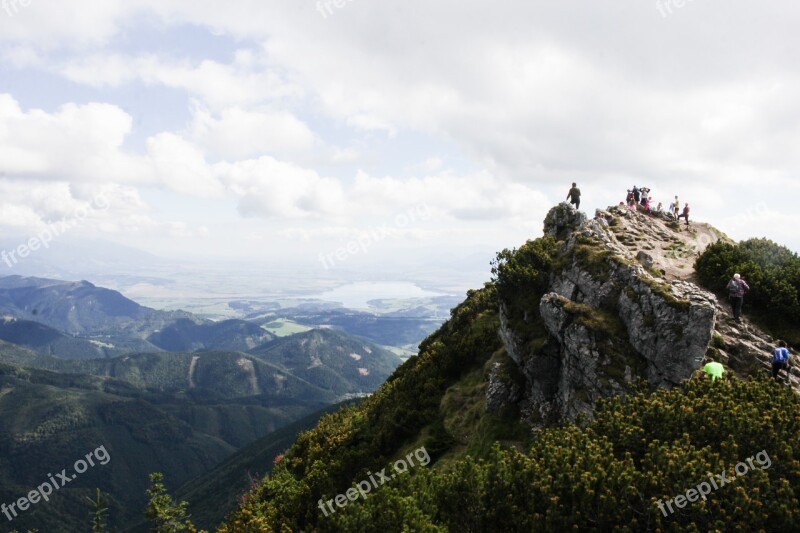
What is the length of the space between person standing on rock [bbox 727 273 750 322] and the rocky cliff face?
974mm

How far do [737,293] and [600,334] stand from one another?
745 cm

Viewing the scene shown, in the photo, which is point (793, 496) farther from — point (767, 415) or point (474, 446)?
point (474, 446)

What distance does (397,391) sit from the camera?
138ft

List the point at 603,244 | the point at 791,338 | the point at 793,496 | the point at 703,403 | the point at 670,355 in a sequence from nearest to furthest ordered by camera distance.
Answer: the point at 793,496 < the point at 703,403 < the point at 670,355 < the point at 791,338 < the point at 603,244

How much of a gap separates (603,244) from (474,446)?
15.8 meters

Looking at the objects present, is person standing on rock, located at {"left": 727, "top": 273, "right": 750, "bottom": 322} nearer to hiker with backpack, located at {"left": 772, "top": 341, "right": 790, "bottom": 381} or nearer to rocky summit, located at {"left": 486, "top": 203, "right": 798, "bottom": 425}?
rocky summit, located at {"left": 486, "top": 203, "right": 798, "bottom": 425}

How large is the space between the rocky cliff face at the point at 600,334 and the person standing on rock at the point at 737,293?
97 centimetres

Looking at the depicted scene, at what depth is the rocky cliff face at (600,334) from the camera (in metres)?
23.4

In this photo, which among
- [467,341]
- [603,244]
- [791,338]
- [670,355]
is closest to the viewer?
[670,355]

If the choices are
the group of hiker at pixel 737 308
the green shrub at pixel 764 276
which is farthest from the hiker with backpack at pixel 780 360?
the green shrub at pixel 764 276

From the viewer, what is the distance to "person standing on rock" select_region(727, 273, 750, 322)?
83.6 feet

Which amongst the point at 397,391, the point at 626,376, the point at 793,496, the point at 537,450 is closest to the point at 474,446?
the point at 626,376

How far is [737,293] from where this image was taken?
2552 centimetres

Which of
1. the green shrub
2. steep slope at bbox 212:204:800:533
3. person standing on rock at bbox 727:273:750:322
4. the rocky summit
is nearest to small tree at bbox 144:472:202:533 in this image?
steep slope at bbox 212:204:800:533
